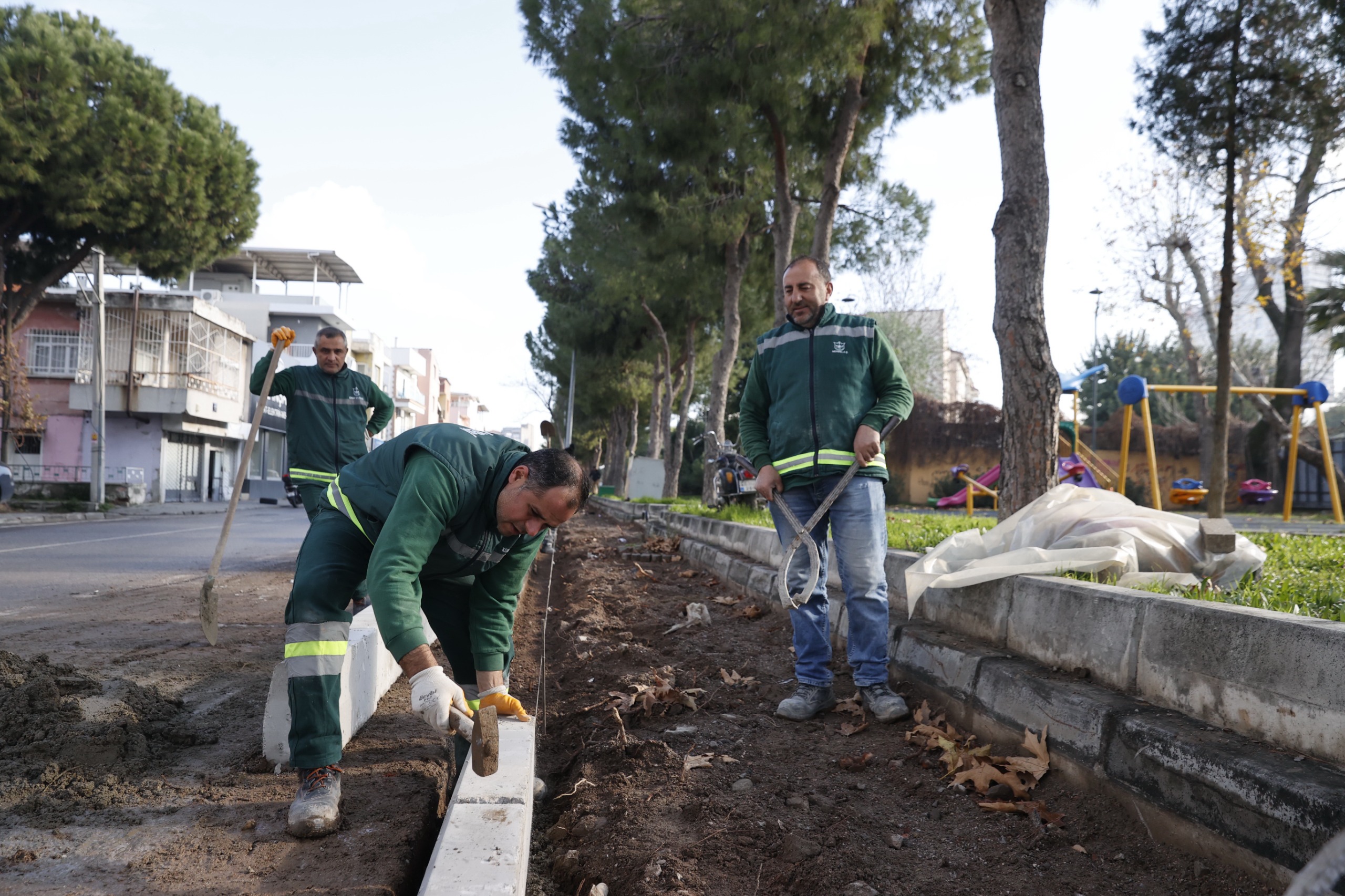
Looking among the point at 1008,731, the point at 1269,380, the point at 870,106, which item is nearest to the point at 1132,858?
the point at 1008,731

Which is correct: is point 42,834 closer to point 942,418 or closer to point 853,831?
point 853,831

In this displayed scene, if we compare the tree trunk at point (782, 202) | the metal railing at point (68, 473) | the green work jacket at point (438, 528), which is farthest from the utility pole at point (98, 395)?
the green work jacket at point (438, 528)

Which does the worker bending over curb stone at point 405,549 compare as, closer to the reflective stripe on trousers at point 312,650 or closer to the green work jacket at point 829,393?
the reflective stripe on trousers at point 312,650

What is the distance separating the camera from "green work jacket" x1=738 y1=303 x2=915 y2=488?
3.88 metres

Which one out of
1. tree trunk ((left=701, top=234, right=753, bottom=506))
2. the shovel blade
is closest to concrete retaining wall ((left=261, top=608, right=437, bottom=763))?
the shovel blade

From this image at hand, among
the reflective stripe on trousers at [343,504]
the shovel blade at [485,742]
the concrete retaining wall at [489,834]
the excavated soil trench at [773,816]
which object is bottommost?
the excavated soil trench at [773,816]

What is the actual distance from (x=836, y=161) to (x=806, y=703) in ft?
27.2

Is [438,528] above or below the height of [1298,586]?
above

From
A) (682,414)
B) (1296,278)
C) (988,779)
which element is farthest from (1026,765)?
(682,414)

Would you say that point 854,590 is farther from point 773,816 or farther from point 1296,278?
point 1296,278

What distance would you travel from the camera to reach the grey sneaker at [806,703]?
3.66 meters

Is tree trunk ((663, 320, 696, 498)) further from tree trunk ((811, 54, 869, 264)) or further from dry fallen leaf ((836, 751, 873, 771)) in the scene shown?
dry fallen leaf ((836, 751, 873, 771))

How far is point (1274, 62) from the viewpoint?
10.6 m

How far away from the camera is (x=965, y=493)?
A: 21234 millimetres
